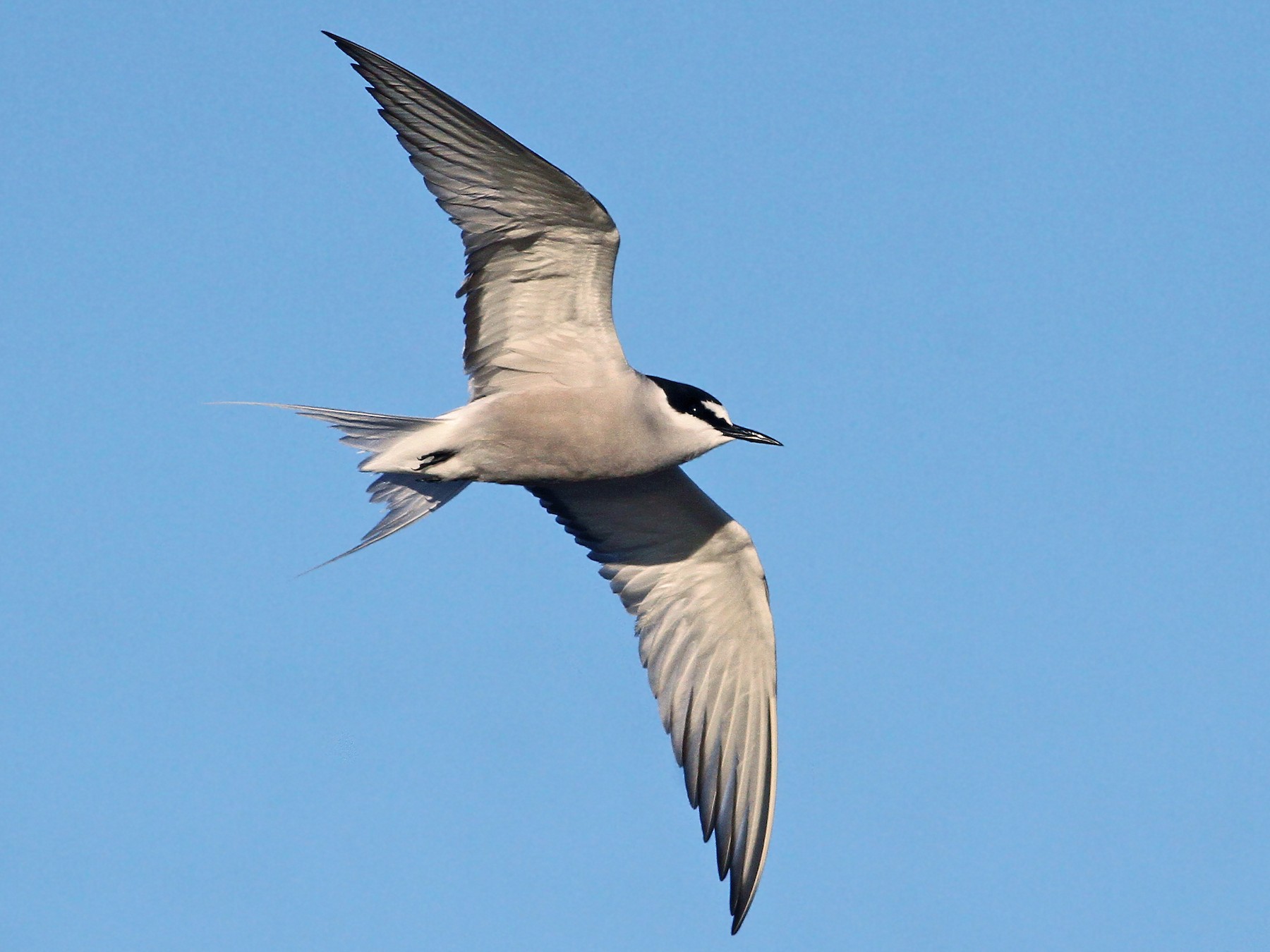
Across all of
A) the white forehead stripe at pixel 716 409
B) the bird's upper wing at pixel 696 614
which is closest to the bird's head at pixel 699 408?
the white forehead stripe at pixel 716 409

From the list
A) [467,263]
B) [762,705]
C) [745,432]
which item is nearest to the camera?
[467,263]

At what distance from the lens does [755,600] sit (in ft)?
30.5

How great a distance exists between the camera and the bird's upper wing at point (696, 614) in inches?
351

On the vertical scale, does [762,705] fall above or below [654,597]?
below

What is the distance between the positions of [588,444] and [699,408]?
65 centimetres

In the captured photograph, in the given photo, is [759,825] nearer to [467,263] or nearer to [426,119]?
[467,263]

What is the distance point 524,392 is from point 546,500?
167cm

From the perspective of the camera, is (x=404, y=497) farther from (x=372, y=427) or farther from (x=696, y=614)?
(x=696, y=614)

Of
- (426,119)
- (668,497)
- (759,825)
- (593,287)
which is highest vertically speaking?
(426,119)

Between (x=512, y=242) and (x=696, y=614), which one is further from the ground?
(x=512, y=242)

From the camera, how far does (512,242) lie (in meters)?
7.56

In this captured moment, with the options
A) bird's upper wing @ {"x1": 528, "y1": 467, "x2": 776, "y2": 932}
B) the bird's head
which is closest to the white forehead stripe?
the bird's head

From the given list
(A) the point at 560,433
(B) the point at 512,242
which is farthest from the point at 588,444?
(B) the point at 512,242

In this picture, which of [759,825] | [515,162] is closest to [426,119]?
[515,162]
